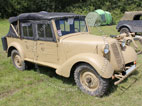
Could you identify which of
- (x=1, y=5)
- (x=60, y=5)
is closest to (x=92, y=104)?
(x=1, y=5)

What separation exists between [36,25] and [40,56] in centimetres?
86

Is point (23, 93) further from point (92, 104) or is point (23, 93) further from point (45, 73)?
point (92, 104)

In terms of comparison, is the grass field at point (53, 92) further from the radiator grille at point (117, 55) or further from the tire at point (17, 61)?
the radiator grille at point (117, 55)

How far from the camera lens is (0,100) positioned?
3.86m

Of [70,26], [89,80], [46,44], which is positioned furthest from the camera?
[70,26]

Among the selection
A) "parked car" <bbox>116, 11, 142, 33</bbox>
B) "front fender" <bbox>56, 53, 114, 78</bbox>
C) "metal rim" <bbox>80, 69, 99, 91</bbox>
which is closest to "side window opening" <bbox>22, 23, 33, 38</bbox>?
"front fender" <bbox>56, 53, 114, 78</bbox>

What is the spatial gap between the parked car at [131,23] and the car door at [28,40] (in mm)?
7769

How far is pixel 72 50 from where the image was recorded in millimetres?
4160

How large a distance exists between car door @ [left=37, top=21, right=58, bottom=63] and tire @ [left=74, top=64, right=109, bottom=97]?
2.83 feet

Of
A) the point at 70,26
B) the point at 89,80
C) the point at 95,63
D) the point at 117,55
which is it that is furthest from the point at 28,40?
the point at 117,55

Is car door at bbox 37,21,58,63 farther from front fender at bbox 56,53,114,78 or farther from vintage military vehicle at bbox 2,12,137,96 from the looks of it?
front fender at bbox 56,53,114,78

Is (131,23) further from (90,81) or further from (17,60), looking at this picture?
(90,81)

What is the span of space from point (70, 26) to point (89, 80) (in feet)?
5.60

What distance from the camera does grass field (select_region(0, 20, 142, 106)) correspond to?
367 cm
